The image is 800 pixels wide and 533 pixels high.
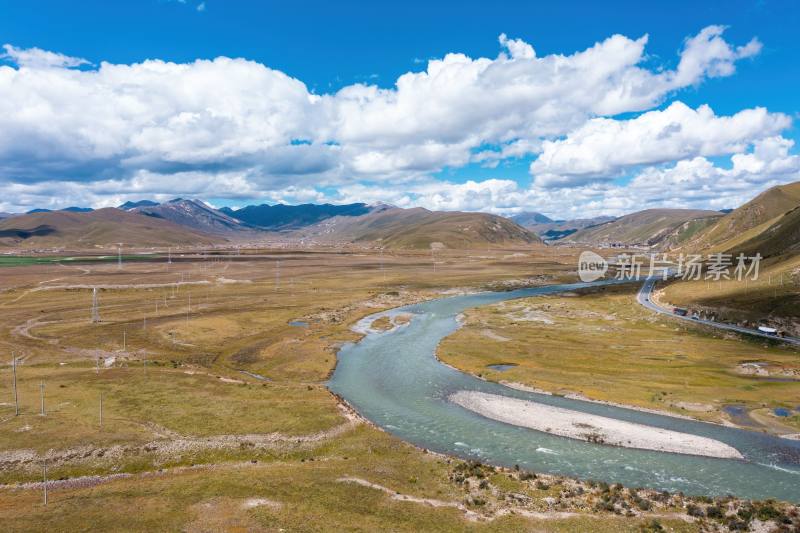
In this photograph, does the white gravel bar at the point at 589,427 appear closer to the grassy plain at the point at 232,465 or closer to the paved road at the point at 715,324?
the grassy plain at the point at 232,465

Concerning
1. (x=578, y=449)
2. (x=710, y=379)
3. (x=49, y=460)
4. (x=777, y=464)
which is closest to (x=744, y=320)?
(x=710, y=379)

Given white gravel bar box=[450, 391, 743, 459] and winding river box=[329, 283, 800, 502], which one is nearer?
winding river box=[329, 283, 800, 502]

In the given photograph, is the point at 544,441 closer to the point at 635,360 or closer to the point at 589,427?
the point at 589,427

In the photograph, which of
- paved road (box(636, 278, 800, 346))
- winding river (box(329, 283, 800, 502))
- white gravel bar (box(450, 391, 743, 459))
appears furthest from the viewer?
paved road (box(636, 278, 800, 346))

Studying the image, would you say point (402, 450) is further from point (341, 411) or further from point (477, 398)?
point (477, 398)

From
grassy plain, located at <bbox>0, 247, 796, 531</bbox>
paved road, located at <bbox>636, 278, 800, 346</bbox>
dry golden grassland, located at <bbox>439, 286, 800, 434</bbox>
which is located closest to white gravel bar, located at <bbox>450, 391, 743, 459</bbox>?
dry golden grassland, located at <bbox>439, 286, 800, 434</bbox>

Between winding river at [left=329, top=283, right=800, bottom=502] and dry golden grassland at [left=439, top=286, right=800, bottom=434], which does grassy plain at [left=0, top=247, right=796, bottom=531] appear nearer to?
winding river at [left=329, top=283, right=800, bottom=502]

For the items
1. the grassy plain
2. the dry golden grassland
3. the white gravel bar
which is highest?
the dry golden grassland
